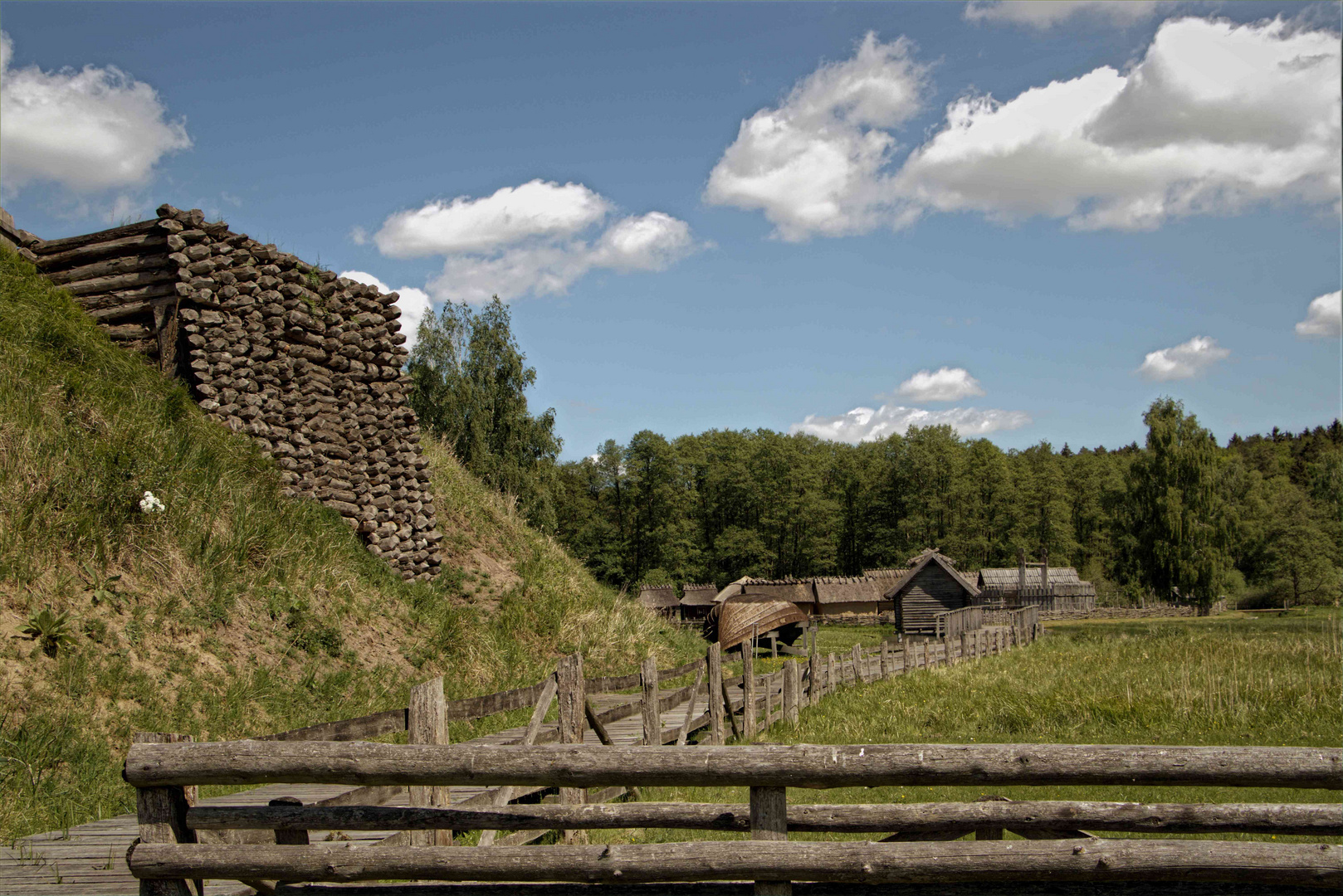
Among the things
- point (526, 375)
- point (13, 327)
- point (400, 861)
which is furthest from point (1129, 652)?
point (526, 375)

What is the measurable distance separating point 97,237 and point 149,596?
711 centimetres

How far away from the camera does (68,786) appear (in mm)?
6922

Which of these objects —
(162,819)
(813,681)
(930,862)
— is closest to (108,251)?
(162,819)

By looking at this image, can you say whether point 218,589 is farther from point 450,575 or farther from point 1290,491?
point 1290,491

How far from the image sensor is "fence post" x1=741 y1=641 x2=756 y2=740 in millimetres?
13906

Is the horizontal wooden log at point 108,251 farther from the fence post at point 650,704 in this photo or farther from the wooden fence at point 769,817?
the wooden fence at point 769,817

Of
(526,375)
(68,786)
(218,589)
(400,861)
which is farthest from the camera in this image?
(526,375)

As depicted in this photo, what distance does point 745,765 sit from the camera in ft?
12.1

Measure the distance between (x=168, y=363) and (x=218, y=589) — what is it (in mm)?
4112

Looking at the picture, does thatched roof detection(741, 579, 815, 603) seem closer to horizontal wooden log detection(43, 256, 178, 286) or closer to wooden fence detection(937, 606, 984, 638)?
wooden fence detection(937, 606, 984, 638)

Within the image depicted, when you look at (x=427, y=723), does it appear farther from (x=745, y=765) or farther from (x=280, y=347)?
(x=280, y=347)

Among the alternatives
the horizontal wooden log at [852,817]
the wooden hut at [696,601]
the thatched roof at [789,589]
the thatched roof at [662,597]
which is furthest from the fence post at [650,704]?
the wooden hut at [696,601]

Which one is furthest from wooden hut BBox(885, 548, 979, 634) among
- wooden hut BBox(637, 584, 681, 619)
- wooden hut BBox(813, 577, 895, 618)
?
wooden hut BBox(637, 584, 681, 619)

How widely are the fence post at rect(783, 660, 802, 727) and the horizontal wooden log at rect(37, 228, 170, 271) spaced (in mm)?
11935
